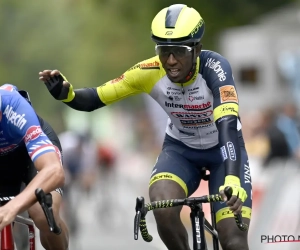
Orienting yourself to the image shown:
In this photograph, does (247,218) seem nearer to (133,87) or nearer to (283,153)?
(133,87)

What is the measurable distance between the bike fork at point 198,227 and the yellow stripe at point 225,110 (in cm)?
80

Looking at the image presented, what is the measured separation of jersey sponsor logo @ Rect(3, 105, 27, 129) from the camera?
8016mm

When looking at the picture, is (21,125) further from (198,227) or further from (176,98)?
(176,98)

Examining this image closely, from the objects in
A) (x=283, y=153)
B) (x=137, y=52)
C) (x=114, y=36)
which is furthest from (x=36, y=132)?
(x=114, y=36)

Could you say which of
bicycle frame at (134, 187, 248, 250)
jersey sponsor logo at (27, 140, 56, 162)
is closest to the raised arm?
jersey sponsor logo at (27, 140, 56, 162)

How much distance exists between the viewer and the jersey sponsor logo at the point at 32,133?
7914mm

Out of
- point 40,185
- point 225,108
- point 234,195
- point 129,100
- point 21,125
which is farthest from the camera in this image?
point 129,100

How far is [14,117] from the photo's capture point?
805 centimetres

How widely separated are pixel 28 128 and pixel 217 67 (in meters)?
1.86

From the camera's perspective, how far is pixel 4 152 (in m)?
8.72

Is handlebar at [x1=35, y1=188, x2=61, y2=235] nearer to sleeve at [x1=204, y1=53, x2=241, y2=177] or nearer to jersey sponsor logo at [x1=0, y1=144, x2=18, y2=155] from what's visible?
jersey sponsor logo at [x1=0, y1=144, x2=18, y2=155]

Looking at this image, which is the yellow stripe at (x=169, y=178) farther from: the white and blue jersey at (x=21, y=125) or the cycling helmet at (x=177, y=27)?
the white and blue jersey at (x=21, y=125)

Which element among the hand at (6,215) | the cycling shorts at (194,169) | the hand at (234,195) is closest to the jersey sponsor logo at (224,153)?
the hand at (234,195)

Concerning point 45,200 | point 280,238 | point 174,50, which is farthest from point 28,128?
point 280,238
